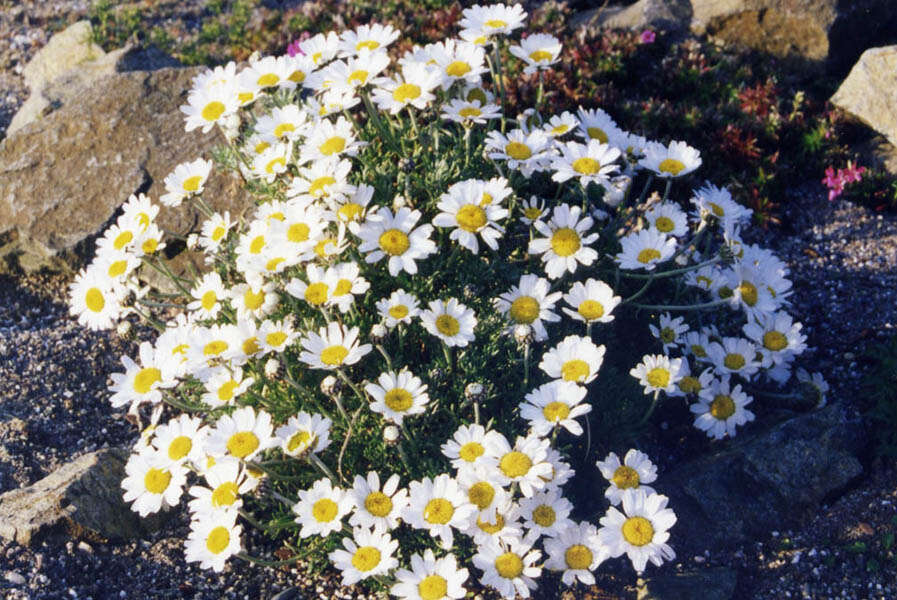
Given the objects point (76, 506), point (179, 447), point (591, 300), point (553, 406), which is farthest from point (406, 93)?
point (76, 506)

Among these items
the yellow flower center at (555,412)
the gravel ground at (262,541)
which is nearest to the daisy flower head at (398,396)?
the yellow flower center at (555,412)

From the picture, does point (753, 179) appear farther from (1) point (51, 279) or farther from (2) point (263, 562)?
(1) point (51, 279)

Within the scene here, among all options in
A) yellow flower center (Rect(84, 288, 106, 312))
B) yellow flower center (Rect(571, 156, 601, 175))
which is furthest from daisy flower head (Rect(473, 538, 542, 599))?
yellow flower center (Rect(84, 288, 106, 312))

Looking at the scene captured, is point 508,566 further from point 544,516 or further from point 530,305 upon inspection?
point 530,305

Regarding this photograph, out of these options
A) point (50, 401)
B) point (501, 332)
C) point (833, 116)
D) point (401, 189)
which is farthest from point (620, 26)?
point (50, 401)

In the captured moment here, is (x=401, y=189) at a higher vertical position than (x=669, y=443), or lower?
higher

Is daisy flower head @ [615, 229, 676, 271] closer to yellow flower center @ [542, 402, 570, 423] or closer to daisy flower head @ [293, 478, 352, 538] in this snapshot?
yellow flower center @ [542, 402, 570, 423]

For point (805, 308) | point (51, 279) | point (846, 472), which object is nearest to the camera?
point (846, 472)

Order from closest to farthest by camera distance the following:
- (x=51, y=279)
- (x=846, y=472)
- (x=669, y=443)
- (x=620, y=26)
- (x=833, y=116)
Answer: (x=846, y=472), (x=669, y=443), (x=51, y=279), (x=833, y=116), (x=620, y=26)
